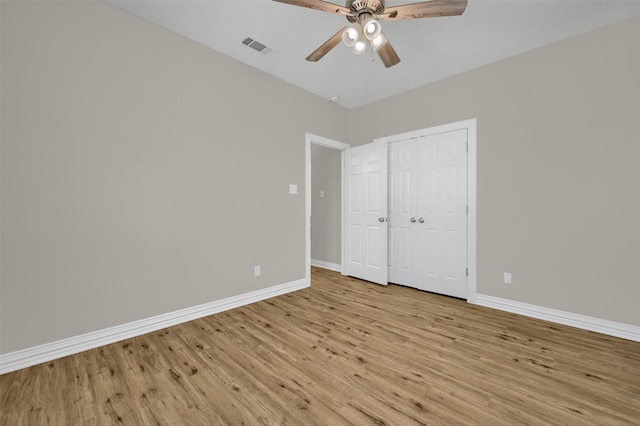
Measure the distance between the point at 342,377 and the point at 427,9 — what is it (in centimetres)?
257

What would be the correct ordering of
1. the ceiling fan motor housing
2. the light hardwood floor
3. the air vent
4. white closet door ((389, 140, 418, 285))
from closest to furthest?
the light hardwood floor
the ceiling fan motor housing
the air vent
white closet door ((389, 140, 418, 285))

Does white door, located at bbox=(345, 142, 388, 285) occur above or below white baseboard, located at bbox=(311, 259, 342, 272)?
above

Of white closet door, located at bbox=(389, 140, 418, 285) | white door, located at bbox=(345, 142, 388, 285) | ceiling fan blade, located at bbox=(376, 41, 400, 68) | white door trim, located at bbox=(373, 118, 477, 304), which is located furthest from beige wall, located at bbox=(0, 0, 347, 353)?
white door trim, located at bbox=(373, 118, 477, 304)

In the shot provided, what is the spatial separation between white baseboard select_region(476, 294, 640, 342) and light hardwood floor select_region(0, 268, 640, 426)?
118 mm

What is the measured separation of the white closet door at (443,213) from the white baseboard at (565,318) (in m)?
0.34

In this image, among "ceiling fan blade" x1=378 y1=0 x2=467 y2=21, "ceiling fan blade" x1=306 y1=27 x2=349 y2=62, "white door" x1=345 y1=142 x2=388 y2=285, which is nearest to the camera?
"ceiling fan blade" x1=378 y1=0 x2=467 y2=21

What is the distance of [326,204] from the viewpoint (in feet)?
16.3

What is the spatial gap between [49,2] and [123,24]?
462mm

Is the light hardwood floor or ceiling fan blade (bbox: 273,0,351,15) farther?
ceiling fan blade (bbox: 273,0,351,15)

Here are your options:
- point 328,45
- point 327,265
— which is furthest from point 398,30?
point 327,265

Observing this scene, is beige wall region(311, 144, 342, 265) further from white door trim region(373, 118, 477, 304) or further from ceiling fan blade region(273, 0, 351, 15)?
ceiling fan blade region(273, 0, 351, 15)

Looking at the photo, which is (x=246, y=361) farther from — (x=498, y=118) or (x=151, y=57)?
(x=498, y=118)

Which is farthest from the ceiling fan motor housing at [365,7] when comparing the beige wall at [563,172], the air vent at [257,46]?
the beige wall at [563,172]

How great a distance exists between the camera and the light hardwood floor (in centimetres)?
146
